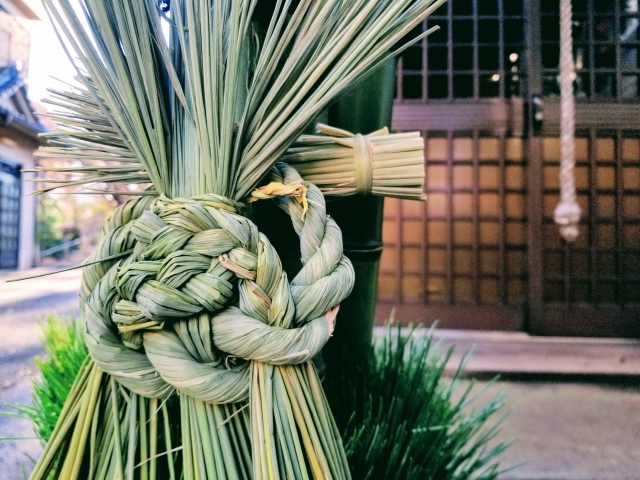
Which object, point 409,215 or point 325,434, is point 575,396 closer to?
point 409,215

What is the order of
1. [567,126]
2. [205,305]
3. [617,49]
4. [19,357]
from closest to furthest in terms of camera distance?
[205,305] < [19,357] < [567,126] < [617,49]

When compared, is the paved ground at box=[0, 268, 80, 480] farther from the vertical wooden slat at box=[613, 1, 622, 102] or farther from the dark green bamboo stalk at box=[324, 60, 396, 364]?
the vertical wooden slat at box=[613, 1, 622, 102]

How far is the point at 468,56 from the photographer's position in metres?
1.73

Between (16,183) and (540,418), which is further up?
(16,183)

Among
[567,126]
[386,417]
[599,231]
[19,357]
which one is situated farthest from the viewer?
[599,231]

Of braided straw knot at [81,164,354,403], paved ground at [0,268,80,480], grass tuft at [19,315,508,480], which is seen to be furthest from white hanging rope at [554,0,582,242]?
paved ground at [0,268,80,480]

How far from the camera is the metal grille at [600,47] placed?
5.26 feet

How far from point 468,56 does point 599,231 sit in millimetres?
1012

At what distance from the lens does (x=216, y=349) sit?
0.57ft

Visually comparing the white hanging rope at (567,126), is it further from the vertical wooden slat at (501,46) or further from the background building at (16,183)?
the background building at (16,183)

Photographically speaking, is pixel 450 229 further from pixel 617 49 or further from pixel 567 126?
pixel 617 49

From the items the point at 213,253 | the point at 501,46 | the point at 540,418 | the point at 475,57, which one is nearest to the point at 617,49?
the point at 501,46

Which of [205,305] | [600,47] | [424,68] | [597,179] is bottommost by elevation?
[205,305]

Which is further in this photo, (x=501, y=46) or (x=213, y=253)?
(x=501, y=46)
